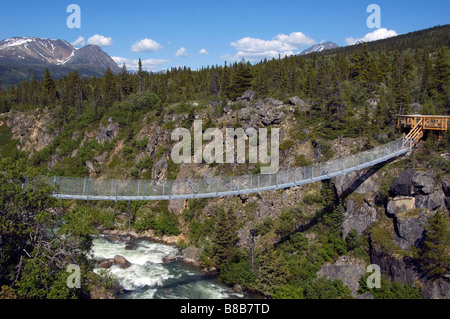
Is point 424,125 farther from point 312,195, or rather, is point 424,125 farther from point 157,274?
point 157,274

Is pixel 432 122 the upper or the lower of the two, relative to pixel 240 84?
lower

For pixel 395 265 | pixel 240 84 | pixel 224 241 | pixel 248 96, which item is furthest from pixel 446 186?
pixel 240 84

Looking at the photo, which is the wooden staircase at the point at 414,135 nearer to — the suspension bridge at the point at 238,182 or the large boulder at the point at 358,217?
the suspension bridge at the point at 238,182

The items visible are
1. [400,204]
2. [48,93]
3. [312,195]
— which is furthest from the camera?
[48,93]

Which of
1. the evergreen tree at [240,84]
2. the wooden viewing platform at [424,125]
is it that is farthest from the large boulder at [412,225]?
the evergreen tree at [240,84]
